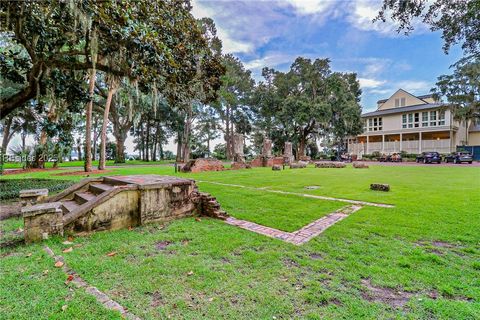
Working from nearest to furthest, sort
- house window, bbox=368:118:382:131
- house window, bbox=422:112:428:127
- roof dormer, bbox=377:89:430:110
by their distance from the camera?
house window, bbox=422:112:428:127, roof dormer, bbox=377:89:430:110, house window, bbox=368:118:382:131

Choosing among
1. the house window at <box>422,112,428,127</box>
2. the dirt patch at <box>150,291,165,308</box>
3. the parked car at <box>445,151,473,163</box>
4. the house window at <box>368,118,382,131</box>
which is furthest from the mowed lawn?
the house window at <box>368,118,382,131</box>

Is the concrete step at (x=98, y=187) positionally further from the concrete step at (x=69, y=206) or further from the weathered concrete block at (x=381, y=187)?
the weathered concrete block at (x=381, y=187)

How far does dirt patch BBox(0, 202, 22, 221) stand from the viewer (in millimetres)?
4840

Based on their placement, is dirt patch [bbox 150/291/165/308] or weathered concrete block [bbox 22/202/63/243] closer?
dirt patch [bbox 150/291/165/308]

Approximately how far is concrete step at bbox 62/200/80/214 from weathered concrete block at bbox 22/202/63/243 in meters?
0.94

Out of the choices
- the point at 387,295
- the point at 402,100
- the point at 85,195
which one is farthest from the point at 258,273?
the point at 402,100

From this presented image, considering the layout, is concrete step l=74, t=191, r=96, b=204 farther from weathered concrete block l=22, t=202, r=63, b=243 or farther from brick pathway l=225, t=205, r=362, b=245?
brick pathway l=225, t=205, r=362, b=245

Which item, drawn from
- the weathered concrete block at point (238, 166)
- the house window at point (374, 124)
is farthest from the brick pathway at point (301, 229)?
the house window at point (374, 124)

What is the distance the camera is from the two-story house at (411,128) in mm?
28656

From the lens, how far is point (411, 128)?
102 feet

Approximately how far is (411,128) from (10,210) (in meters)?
38.4

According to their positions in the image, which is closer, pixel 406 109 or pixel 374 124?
pixel 406 109

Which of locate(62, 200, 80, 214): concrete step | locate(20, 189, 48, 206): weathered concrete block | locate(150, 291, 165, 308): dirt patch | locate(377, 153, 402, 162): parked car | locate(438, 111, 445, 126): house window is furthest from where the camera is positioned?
locate(438, 111, 445, 126): house window

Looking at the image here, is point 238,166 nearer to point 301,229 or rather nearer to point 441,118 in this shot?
point 301,229
